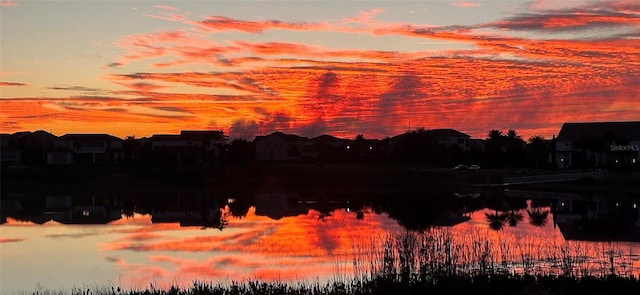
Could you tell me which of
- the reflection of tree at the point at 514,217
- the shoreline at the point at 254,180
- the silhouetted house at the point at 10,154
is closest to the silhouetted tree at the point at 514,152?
the shoreline at the point at 254,180

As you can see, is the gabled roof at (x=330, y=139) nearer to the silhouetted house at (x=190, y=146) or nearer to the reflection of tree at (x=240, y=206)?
the silhouetted house at (x=190, y=146)

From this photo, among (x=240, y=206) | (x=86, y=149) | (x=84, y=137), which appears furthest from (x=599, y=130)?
(x=84, y=137)

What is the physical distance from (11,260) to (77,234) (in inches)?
355

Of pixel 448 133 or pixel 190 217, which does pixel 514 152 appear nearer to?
pixel 448 133

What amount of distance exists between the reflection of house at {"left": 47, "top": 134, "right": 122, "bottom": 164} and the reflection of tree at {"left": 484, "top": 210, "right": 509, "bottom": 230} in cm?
6519

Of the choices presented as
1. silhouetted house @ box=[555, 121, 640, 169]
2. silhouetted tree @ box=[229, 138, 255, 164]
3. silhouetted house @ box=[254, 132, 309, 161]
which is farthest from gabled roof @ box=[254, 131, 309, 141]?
silhouetted house @ box=[555, 121, 640, 169]

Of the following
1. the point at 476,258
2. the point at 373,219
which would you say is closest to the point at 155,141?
the point at 373,219

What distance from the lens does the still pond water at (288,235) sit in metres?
23.0

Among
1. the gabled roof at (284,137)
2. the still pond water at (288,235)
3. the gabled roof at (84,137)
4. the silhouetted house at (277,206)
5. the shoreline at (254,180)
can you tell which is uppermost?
the gabled roof at (284,137)

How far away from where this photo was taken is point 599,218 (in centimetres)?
4122

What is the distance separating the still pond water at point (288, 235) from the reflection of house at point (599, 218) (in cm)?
8

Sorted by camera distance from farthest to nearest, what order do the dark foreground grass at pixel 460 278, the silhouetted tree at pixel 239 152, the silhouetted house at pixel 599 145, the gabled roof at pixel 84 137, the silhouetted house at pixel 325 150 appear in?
the silhouetted house at pixel 325 150
the gabled roof at pixel 84 137
the silhouetted tree at pixel 239 152
the silhouetted house at pixel 599 145
the dark foreground grass at pixel 460 278

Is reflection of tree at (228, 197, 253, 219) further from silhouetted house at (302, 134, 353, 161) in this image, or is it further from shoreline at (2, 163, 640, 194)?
silhouetted house at (302, 134, 353, 161)

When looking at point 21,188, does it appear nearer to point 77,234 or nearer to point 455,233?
point 77,234
